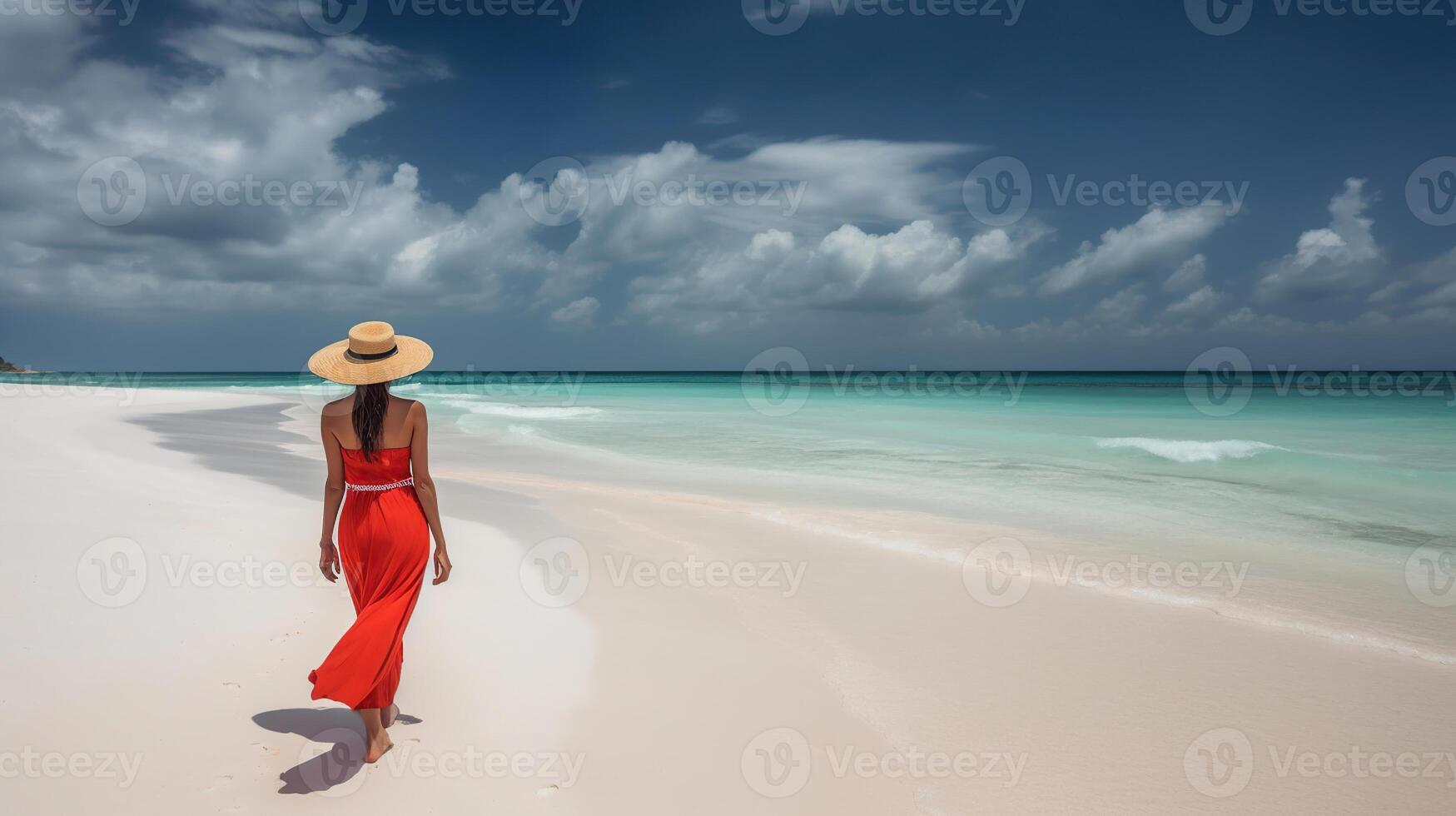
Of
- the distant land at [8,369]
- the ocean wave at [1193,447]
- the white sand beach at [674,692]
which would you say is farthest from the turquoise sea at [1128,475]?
the distant land at [8,369]

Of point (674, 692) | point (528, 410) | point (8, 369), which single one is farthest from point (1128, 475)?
point (8, 369)

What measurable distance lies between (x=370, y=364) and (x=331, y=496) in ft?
2.27

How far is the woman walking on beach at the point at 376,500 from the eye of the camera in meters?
3.43

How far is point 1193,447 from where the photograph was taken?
18.2 m

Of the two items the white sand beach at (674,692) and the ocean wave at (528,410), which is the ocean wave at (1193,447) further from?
the ocean wave at (528,410)

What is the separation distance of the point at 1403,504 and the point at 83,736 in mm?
15121

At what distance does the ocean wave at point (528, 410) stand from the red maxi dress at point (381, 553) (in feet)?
84.7

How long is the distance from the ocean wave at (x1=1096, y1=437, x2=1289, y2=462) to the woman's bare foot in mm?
16745

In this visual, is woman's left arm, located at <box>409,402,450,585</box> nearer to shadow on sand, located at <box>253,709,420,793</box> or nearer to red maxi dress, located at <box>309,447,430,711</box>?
red maxi dress, located at <box>309,447,430,711</box>

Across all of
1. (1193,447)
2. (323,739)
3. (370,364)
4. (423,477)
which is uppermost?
Answer: (1193,447)

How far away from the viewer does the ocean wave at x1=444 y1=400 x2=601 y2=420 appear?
98.8 ft

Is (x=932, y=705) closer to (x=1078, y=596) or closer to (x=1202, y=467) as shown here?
(x=1078, y=596)

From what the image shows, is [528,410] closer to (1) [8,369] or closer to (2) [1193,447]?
(2) [1193,447]

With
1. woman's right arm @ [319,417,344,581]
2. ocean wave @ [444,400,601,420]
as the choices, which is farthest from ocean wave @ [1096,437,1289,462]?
ocean wave @ [444,400,601,420]
